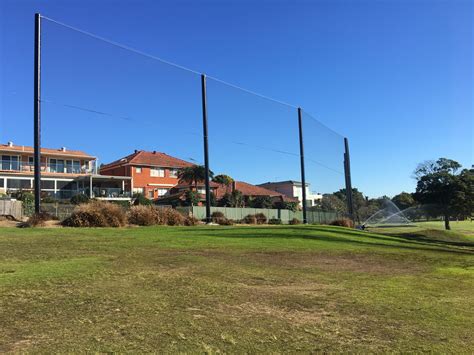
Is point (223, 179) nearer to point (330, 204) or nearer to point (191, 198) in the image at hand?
point (191, 198)

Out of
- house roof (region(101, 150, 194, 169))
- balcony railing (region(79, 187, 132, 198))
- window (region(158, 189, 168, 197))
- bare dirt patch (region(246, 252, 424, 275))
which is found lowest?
bare dirt patch (region(246, 252, 424, 275))

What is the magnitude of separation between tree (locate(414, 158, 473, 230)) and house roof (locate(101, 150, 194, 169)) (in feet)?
124

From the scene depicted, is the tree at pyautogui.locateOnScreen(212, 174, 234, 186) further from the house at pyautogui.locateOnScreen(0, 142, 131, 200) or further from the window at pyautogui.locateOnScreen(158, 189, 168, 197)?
the house at pyautogui.locateOnScreen(0, 142, 131, 200)

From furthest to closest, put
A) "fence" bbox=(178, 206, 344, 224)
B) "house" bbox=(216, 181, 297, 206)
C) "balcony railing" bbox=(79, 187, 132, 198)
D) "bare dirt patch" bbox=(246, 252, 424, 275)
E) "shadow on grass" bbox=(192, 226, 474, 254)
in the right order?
"house" bbox=(216, 181, 297, 206) → "balcony railing" bbox=(79, 187, 132, 198) → "fence" bbox=(178, 206, 344, 224) → "shadow on grass" bbox=(192, 226, 474, 254) → "bare dirt patch" bbox=(246, 252, 424, 275)

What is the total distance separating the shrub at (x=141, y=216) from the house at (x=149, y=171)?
141ft

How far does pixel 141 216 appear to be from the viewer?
64.4 ft

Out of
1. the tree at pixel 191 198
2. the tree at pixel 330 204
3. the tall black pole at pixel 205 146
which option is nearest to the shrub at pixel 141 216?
the tall black pole at pixel 205 146

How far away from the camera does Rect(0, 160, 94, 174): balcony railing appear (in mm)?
52094

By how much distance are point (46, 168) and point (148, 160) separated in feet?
49.7

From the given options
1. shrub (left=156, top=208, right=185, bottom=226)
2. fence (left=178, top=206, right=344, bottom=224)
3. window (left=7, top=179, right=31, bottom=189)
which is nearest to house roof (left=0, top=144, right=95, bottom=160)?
window (left=7, top=179, right=31, bottom=189)

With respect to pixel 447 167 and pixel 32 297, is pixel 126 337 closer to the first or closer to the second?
pixel 32 297

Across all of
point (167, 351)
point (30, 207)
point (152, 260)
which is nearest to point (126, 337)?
point (167, 351)

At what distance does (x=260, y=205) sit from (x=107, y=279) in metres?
62.0

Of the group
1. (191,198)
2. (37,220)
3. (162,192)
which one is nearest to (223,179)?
(162,192)
